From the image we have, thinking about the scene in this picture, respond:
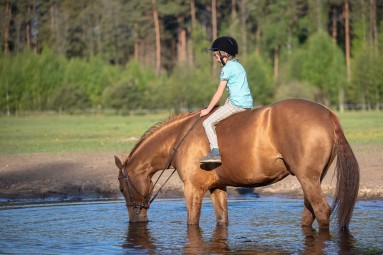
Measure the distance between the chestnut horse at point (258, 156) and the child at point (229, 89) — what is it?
0.14m

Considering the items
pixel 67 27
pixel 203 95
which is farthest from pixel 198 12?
pixel 203 95

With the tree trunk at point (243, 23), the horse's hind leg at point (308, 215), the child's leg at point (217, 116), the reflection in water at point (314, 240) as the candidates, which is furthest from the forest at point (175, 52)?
the reflection in water at point (314, 240)

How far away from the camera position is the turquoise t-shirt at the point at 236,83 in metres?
10.8

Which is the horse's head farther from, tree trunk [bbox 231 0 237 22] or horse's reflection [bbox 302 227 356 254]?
tree trunk [bbox 231 0 237 22]

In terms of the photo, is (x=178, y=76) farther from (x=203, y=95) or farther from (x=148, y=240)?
(x=148, y=240)

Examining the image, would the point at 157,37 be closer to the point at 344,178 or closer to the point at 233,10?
the point at 233,10

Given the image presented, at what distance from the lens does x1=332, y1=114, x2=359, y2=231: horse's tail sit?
32.9ft

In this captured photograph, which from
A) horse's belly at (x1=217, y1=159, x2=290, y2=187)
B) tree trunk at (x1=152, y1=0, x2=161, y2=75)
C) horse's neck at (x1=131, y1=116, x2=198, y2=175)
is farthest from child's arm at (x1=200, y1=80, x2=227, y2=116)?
tree trunk at (x1=152, y1=0, x2=161, y2=75)

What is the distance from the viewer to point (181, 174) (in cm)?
1118

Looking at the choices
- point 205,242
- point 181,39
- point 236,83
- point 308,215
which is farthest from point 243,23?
point 205,242

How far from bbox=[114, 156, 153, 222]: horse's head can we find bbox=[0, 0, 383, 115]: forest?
5676 centimetres

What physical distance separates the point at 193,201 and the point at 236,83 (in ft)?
6.02

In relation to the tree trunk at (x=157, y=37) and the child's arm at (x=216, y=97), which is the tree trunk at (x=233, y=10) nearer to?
the tree trunk at (x=157, y=37)

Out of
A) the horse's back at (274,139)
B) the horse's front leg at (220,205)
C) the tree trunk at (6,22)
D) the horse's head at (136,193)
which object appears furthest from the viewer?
the tree trunk at (6,22)
